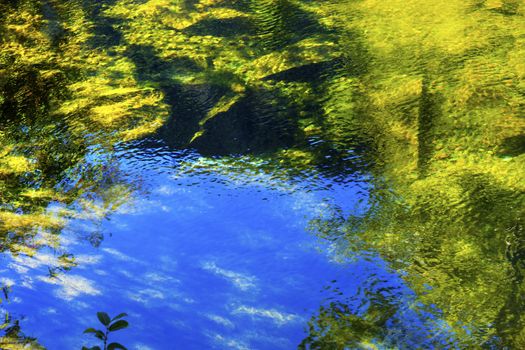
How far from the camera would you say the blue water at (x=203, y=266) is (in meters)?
1.57

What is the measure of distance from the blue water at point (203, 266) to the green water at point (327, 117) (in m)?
0.05

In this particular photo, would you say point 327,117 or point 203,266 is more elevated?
point 327,117

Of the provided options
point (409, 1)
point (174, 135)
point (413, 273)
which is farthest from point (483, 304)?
point (409, 1)

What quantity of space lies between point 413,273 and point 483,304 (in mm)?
187

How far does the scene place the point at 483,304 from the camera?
1488 millimetres

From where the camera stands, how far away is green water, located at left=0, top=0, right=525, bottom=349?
5.36 feet

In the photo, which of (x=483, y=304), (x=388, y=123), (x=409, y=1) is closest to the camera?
(x=483, y=304)

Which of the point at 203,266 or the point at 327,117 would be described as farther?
the point at 327,117

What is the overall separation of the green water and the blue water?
0.05 metres

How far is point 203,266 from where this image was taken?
1756 millimetres

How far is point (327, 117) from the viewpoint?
2330mm

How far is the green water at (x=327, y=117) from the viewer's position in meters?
1.63

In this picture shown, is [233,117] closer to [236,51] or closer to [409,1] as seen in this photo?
[236,51]

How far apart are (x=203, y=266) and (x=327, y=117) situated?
82 cm
